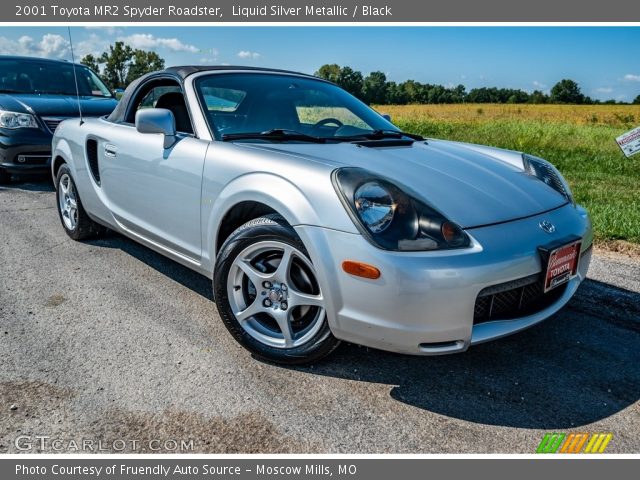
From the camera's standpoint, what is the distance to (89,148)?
4.05 m

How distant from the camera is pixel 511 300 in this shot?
2369mm

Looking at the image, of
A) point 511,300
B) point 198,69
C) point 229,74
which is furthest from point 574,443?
point 198,69

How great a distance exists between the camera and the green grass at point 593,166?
5.01m

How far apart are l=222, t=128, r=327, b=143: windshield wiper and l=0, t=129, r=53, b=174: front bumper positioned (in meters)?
4.63

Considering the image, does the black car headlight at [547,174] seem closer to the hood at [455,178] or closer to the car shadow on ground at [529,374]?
the hood at [455,178]

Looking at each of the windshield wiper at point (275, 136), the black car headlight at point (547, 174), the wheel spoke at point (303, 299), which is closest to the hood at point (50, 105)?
the windshield wiper at point (275, 136)

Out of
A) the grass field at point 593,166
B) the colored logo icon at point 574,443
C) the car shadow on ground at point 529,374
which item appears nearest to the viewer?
the colored logo icon at point 574,443

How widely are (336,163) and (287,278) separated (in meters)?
0.59

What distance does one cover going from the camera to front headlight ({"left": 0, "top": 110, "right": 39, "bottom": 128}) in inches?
256

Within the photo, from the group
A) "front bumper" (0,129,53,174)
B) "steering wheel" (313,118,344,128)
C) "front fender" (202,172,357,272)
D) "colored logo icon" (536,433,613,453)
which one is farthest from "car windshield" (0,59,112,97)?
"colored logo icon" (536,433,613,453)

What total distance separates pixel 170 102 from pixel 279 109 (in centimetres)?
86

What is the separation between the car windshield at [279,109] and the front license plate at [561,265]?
1.40m

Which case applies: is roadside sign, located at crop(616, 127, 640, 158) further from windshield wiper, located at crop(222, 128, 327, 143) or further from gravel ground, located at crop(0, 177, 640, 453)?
windshield wiper, located at crop(222, 128, 327, 143)

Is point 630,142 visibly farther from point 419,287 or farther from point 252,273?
point 252,273
